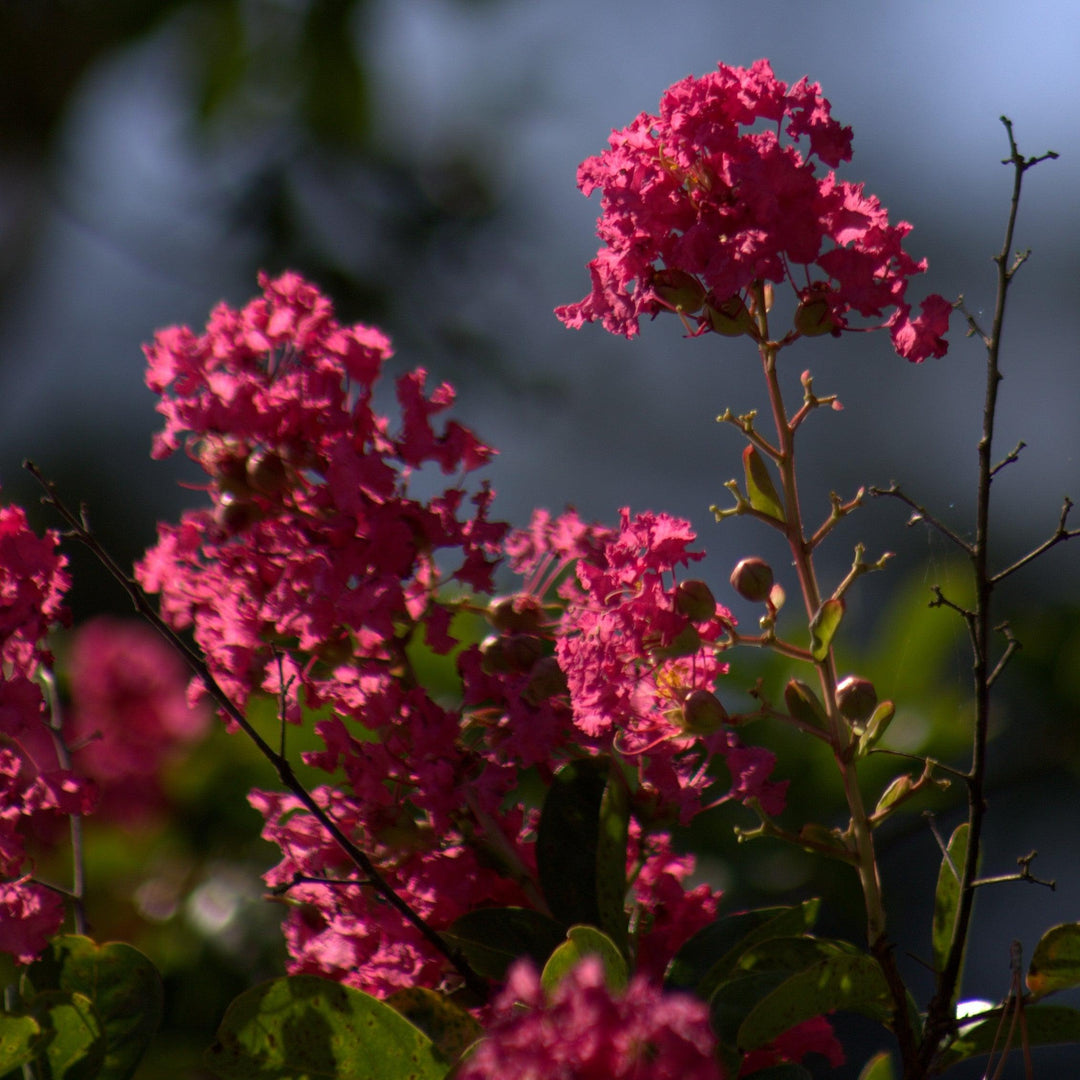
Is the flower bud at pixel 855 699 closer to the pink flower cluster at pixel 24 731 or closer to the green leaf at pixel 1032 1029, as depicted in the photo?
the green leaf at pixel 1032 1029

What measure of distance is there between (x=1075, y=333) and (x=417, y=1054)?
187 centimetres

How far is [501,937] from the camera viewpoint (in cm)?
49

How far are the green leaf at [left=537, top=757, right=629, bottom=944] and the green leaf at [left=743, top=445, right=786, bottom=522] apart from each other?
0.44 ft

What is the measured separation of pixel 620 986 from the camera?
40cm

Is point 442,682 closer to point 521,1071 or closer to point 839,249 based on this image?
point 839,249

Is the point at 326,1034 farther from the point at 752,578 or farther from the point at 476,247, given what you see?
the point at 476,247

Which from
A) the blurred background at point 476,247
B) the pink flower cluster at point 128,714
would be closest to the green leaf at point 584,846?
the pink flower cluster at point 128,714

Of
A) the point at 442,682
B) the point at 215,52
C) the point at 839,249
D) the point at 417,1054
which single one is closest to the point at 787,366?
the point at 442,682

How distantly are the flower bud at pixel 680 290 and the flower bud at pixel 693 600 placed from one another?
10cm

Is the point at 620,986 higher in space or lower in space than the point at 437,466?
lower

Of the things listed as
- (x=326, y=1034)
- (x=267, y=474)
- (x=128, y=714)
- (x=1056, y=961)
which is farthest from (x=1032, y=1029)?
(x=128, y=714)

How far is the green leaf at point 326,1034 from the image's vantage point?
0.44 metres

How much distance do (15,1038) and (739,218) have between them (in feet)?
1.36

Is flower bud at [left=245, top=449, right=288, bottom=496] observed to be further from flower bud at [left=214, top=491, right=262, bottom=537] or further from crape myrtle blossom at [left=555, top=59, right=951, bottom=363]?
crape myrtle blossom at [left=555, top=59, right=951, bottom=363]
